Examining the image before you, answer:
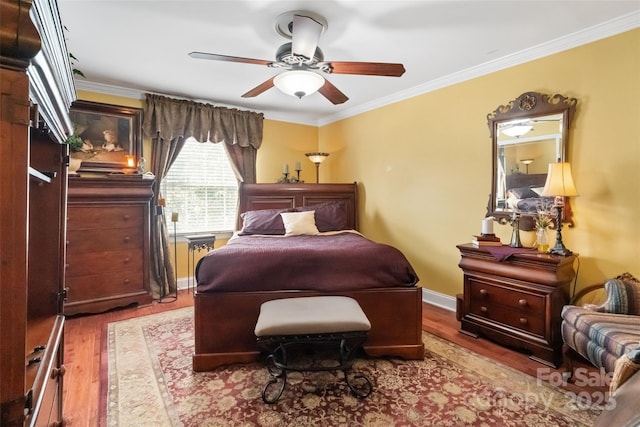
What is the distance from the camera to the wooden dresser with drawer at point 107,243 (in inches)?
124

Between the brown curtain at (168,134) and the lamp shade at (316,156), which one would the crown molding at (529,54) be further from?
the brown curtain at (168,134)

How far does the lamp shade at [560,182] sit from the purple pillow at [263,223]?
2.50 metres

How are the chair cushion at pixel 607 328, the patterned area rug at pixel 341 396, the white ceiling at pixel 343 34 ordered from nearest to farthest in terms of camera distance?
the chair cushion at pixel 607 328
the patterned area rug at pixel 341 396
the white ceiling at pixel 343 34

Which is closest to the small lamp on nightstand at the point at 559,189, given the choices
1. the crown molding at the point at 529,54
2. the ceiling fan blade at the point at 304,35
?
the crown molding at the point at 529,54

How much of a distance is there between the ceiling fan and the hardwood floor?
222 cm

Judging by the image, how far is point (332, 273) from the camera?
94.8 inches

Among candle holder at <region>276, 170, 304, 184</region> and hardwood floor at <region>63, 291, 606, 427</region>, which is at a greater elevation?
candle holder at <region>276, 170, 304, 184</region>

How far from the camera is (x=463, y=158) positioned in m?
3.31

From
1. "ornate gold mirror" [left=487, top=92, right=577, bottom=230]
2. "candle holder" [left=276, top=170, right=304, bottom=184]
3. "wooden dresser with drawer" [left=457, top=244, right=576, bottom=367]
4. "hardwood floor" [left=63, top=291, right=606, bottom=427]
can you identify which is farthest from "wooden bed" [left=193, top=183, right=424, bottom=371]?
"candle holder" [left=276, top=170, right=304, bottom=184]

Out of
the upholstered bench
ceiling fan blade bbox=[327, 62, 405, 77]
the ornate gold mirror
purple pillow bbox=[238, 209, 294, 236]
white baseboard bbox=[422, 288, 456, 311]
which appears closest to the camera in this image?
the upholstered bench

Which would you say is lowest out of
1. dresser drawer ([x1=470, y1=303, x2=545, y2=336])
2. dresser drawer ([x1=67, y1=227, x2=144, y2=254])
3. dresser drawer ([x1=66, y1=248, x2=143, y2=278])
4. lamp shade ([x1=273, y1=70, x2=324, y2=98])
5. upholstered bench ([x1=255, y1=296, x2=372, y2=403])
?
dresser drawer ([x1=470, y1=303, x2=545, y2=336])

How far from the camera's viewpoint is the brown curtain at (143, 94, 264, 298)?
382cm

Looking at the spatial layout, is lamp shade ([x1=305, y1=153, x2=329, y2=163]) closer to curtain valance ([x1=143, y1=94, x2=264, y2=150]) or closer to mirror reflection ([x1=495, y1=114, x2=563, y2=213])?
curtain valance ([x1=143, y1=94, x2=264, y2=150])

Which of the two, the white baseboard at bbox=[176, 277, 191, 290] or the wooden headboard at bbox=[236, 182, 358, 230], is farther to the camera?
the wooden headboard at bbox=[236, 182, 358, 230]
